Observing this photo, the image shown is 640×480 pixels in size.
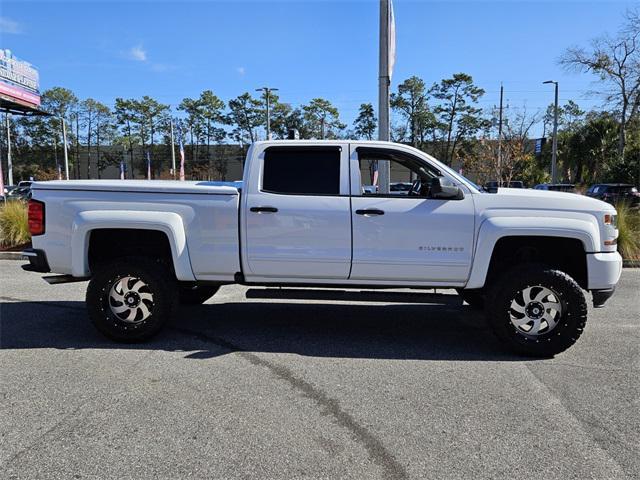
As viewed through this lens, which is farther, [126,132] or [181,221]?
[126,132]

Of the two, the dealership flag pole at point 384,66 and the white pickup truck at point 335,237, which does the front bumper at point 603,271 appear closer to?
the white pickup truck at point 335,237

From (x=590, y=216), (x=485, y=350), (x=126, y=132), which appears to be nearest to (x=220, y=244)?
(x=485, y=350)

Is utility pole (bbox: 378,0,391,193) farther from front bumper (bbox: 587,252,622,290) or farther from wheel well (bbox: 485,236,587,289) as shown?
front bumper (bbox: 587,252,622,290)

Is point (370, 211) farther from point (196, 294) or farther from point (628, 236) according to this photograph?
→ point (628, 236)

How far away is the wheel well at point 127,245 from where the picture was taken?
17.5 feet

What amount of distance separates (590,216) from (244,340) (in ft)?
12.0

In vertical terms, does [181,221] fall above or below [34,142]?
below

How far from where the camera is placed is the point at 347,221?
4938mm

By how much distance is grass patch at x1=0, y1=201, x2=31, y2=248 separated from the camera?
12367 mm

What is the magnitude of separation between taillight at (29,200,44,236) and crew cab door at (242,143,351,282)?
2087 millimetres

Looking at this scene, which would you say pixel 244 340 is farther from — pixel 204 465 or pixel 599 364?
pixel 599 364

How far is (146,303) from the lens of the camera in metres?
5.20

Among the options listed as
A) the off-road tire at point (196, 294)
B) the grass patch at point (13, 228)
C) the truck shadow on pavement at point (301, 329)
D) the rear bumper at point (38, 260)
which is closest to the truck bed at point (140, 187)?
the rear bumper at point (38, 260)

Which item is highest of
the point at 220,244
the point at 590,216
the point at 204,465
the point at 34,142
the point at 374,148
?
the point at 34,142
